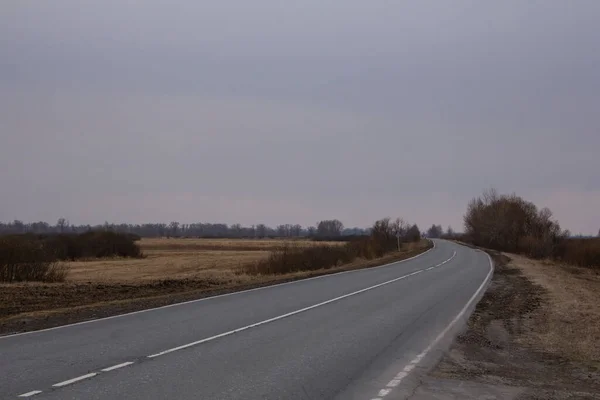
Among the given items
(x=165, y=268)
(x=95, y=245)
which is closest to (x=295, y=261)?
(x=165, y=268)

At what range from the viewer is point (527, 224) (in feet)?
286

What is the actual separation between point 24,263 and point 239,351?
76.1 feet

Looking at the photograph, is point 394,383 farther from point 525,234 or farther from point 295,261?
point 525,234

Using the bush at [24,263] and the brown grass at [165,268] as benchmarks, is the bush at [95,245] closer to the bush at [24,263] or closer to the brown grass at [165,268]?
the brown grass at [165,268]

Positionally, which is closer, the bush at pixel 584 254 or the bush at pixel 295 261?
the bush at pixel 295 261

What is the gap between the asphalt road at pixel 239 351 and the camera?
793 cm

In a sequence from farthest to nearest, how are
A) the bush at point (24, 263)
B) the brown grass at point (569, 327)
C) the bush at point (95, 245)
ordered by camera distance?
the bush at point (95, 245) → the bush at point (24, 263) → the brown grass at point (569, 327)

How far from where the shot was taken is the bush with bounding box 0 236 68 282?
29.8 metres

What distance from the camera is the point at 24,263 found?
30719 mm

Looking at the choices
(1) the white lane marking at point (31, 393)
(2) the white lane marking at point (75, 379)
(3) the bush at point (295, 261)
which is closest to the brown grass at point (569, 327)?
(2) the white lane marking at point (75, 379)

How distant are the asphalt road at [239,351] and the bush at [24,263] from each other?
14663 millimetres

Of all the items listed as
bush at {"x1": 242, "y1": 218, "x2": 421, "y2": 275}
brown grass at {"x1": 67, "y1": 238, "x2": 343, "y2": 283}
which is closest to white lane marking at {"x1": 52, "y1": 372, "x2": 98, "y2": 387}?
brown grass at {"x1": 67, "y1": 238, "x2": 343, "y2": 283}

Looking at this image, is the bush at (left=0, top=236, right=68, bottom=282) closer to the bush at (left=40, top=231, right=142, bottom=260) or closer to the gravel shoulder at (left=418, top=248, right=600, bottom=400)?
the gravel shoulder at (left=418, top=248, right=600, bottom=400)

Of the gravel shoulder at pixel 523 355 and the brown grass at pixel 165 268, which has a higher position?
the brown grass at pixel 165 268
